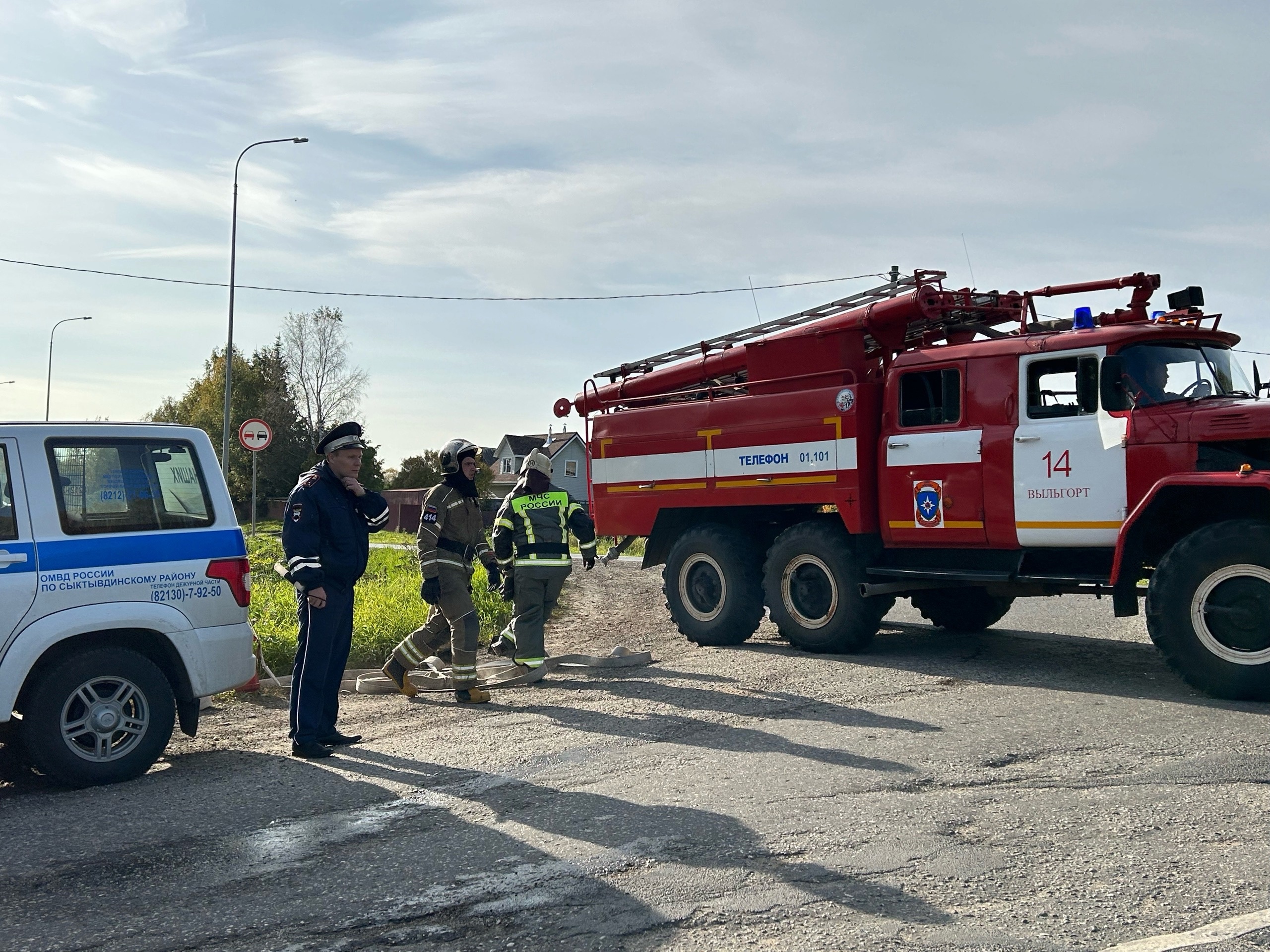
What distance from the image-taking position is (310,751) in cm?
686

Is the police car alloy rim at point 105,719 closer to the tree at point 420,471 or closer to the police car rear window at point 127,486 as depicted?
the police car rear window at point 127,486

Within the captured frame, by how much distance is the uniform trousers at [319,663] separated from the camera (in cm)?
700

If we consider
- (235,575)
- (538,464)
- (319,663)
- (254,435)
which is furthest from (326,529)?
(254,435)

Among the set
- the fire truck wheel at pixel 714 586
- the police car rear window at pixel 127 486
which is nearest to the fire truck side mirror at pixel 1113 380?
the fire truck wheel at pixel 714 586

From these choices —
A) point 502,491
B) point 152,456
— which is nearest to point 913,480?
point 152,456

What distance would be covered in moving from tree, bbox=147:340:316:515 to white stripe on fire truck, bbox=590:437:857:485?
51.4m

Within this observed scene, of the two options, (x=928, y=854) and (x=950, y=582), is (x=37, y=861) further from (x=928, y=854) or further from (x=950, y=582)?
(x=950, y=582)

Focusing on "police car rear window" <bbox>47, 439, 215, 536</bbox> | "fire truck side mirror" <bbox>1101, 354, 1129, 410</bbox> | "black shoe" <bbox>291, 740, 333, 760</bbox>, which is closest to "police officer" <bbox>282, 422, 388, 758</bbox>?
"black shoe" <bbox>291, 740, 333, 760</bbox>

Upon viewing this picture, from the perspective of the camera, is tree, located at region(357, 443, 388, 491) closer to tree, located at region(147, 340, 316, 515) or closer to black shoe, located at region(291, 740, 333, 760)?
tree, located at region(147, 340, 316, 515)

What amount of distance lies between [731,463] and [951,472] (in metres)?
2.37

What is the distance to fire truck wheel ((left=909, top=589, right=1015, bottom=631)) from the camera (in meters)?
11.3

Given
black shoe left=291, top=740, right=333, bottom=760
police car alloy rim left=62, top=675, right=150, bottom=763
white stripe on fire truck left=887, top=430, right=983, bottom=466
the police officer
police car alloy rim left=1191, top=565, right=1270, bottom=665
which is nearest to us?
police car alloy rim left=62, top=675, right=150, bottom=763

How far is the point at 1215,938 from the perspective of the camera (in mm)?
3768

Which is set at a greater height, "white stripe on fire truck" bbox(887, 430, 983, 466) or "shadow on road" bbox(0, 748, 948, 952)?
"white stripe on fire truck" bbox(887, 430, 983, 466)
